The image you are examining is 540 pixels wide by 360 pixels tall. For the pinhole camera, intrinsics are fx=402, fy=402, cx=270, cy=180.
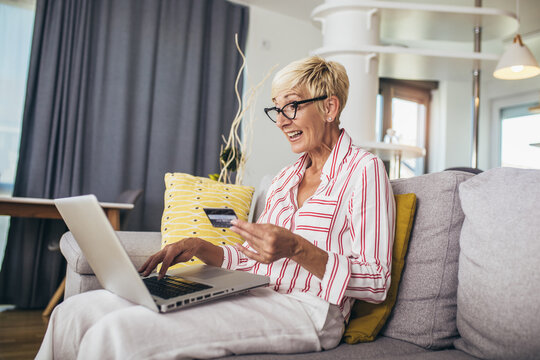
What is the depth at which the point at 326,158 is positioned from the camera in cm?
130

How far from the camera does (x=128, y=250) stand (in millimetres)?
1742

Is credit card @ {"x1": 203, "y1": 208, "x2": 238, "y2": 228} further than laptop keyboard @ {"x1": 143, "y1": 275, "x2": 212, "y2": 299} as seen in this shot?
Yes

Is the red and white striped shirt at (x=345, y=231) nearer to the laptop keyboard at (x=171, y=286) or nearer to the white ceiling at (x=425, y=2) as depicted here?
the laptop keyboard at (x=171, y=286)

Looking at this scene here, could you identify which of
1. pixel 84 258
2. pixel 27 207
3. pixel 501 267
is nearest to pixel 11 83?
pixel 27 207

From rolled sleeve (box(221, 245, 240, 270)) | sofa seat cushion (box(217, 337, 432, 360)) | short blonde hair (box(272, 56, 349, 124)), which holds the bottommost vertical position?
sofa seat cushion (box(217, 337, 432, 360))

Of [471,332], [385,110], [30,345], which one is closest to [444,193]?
[471,332]

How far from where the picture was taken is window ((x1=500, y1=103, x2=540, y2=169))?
18.2 ft

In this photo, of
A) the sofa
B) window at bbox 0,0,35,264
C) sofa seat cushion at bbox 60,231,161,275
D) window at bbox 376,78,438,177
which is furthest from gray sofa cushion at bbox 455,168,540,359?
window at bbox 376,78,438,177

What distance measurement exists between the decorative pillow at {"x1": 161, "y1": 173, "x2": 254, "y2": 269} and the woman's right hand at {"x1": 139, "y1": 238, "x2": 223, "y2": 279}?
1.60ft

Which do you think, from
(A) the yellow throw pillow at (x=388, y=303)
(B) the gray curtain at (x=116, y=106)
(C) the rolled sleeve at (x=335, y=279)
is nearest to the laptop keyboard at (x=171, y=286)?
(C) the rolled sleeve at (x=335, y=279)

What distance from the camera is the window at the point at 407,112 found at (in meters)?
5.24

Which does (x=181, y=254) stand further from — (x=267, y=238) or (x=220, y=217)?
(x=267, y=238)

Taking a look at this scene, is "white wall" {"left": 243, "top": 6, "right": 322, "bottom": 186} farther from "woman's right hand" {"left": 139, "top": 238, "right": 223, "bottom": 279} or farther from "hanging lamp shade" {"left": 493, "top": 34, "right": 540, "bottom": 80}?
"woman's right hand" {"left": 139, "top": 238, "right": 223, "bottom": 279}

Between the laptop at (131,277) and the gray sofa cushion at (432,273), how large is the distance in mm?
360
